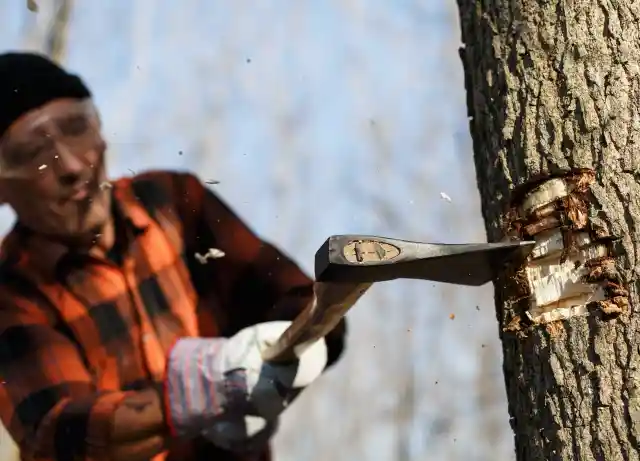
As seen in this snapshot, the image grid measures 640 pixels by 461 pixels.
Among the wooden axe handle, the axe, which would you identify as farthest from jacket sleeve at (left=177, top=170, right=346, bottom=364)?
the axe

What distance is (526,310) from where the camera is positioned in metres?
0.99

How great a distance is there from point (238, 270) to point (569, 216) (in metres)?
1.02

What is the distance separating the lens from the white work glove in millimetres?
1554

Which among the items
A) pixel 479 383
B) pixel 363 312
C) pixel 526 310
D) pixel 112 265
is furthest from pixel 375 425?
pixel 526 310

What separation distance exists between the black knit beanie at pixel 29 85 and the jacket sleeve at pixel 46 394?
17.9 inches

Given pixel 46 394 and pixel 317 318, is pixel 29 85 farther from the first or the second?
pixel 317 318

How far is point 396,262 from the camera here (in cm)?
94

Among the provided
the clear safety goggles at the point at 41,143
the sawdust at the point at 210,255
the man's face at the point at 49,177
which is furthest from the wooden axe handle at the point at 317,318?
the clear safety goggles at the point at 41,143

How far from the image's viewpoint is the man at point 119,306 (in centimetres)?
154

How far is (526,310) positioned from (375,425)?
7.05ft

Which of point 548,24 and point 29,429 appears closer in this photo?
point 548,24

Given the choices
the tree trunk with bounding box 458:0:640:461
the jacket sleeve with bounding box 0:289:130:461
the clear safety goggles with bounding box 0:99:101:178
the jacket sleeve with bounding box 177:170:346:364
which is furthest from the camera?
the jacket sleeve with bounding box 177:170:346:364

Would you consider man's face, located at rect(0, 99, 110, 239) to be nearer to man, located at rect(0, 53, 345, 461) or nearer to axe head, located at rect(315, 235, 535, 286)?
man, located at rect(0, 53, 345, 461)

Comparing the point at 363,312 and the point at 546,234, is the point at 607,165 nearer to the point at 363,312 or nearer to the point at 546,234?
the point at 546,234
